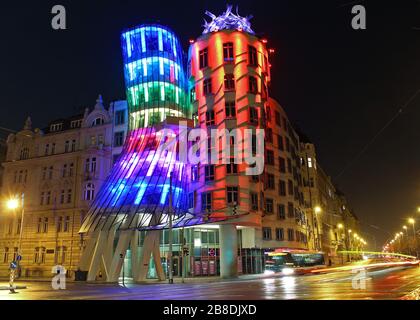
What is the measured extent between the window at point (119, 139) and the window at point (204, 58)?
1630cm

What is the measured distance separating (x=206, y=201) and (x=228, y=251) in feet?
20.3

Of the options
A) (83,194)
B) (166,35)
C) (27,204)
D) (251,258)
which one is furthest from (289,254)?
(27,204)

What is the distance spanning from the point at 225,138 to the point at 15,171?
124 ft

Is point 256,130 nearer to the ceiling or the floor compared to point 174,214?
nearer to the ceiling

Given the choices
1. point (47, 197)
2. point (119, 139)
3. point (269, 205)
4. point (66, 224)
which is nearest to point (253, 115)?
point (269, 205)

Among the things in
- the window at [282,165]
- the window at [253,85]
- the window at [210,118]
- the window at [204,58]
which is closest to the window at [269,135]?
the window at [282,165]

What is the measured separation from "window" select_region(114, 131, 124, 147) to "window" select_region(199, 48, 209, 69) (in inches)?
642

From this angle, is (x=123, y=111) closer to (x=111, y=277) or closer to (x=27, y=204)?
(x=27, y=204)

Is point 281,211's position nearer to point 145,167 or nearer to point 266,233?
point 266,233

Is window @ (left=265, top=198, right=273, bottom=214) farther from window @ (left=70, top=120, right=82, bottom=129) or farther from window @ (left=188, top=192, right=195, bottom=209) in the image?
window @ (left=70, top=120, right=82, bottom=129)

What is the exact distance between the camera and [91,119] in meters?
62.8

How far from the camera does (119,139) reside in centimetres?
5972
